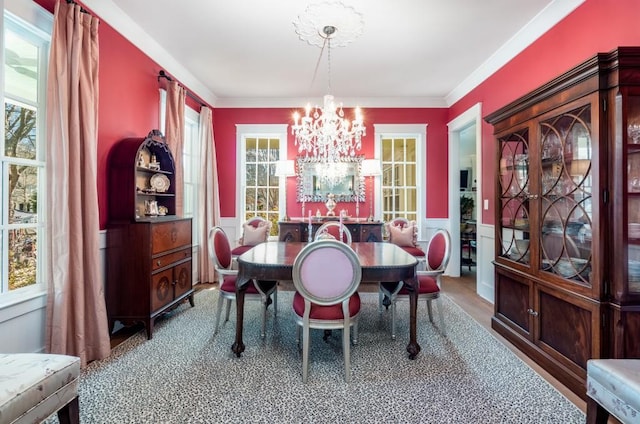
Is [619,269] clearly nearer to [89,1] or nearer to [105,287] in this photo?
[105,287]

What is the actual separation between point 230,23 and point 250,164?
256 cm

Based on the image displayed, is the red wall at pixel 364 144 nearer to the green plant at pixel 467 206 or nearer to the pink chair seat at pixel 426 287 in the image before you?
the green plant at pixel 467 206

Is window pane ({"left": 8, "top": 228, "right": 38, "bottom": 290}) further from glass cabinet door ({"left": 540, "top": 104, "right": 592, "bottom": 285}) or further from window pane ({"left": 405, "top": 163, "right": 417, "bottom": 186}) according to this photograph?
window pane ({"left": 405, "top": 163, "right": 417, "bottom": 186})

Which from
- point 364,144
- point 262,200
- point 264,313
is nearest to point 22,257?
point 264,313

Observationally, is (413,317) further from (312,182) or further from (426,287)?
(312,182)

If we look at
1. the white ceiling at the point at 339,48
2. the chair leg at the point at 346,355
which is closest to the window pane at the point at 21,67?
the white ceiling at the point at 339,48

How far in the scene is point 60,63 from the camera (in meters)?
2.04

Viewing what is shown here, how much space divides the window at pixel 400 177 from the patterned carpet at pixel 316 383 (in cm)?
262

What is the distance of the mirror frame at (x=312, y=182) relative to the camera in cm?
498

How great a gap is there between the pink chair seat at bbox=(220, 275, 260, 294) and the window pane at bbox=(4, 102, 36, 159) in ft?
5.48

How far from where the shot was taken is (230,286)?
102 inches

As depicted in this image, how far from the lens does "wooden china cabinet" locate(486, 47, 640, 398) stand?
167 cm

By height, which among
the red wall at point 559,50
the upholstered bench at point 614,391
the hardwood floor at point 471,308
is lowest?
the hardwood floor at point 471,308

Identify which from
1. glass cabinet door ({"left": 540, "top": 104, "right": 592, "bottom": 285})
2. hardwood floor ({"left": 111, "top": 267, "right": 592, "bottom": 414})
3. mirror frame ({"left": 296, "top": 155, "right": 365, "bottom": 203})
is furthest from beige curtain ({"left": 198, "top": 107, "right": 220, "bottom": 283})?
glass cabinet door ({"left": 540, "top": 104, "right": 592, "bottom": 285})
